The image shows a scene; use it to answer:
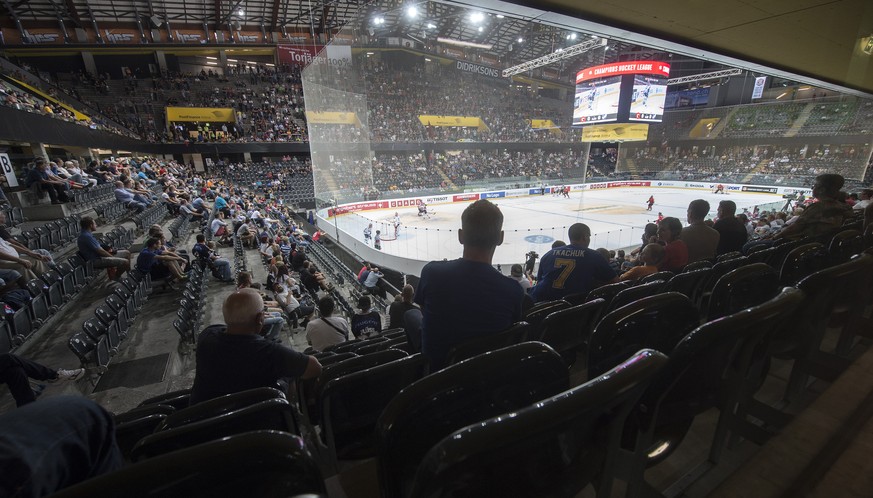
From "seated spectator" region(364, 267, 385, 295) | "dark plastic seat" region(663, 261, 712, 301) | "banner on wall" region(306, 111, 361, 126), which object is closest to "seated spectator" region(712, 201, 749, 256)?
"dark plastic seat" region(663, 261, 712, 301)

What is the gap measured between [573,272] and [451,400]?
2.76 m

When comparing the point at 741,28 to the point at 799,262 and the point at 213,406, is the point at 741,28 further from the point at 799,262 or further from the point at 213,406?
the point at 213,406

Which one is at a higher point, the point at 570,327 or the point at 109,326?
the point at 570,327

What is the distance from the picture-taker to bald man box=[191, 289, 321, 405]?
217 cm

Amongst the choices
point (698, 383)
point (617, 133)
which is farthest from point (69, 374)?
point (617, 133)

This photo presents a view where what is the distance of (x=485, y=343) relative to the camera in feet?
5.24

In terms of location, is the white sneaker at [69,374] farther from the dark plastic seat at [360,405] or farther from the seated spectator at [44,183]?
the seated spectator at [44,183]

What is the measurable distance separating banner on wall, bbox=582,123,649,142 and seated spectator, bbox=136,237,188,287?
20.8 metres

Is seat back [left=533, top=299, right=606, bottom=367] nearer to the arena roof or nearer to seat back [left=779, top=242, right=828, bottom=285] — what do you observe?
seat back [left=779, top=242, right=828, bottom=285]

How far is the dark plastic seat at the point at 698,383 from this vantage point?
1083 mm

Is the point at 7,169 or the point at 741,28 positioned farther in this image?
the point at 7,169

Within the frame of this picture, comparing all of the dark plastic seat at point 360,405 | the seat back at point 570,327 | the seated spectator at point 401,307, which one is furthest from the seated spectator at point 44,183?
the seat back at point 570,327

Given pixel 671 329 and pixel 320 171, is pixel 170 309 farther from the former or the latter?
pixel 320 171

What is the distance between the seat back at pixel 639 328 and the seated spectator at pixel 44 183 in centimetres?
1317
